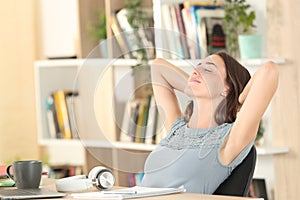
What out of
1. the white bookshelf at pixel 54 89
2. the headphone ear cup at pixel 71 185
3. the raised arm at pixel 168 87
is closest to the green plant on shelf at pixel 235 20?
the raised arm at pixel 168 87

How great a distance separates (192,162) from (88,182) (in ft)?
1.33

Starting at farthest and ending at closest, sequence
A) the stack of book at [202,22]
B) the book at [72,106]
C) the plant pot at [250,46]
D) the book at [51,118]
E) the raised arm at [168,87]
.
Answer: the book at [51,118] < the book at [72,106] < the stack of book at [202,22] < the plant pot at [250,46] < the raised arm at [168,87]

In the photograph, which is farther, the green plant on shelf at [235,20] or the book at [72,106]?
the book at [72,106]

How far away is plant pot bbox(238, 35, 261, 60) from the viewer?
3.60 meters

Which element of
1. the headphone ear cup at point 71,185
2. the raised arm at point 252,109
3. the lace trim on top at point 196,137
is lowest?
the headphone ear cup at point 71,185

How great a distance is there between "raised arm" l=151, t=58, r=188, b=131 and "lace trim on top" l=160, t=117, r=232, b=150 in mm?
97

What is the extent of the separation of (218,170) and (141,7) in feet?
6.22

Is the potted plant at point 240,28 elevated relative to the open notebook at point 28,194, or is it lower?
elevated

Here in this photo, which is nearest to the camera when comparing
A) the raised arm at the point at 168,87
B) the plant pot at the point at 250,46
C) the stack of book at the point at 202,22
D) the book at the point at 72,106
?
the raised arm at the point at 168,87

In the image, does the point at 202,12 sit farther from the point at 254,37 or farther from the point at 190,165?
the point at 190,165

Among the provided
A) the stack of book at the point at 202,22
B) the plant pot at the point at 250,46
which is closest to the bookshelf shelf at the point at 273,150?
the plant pot at the point at 250,46

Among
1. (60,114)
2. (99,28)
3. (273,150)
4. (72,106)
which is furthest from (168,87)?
(60,114)

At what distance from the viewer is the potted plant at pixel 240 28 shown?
11.9ft

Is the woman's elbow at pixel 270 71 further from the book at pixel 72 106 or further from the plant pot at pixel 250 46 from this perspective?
the book at pixel 72 106
